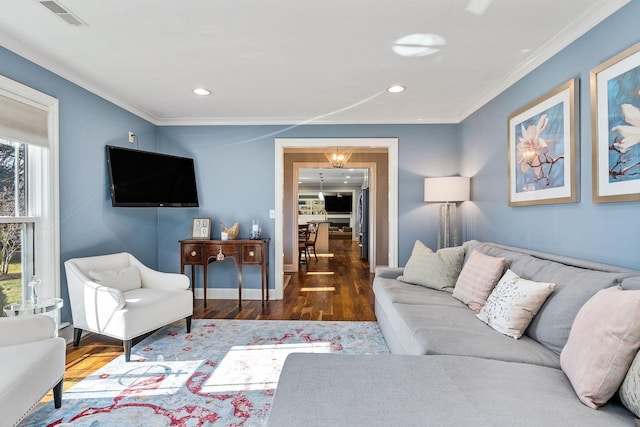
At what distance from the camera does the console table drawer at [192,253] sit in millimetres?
3969

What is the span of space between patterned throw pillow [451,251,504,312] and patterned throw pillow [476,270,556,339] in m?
0.22

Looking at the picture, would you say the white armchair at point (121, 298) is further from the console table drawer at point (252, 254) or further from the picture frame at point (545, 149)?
the picture frame at point (545, 149)

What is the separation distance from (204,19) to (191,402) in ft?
7.71

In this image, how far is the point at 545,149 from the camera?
241 centimetres

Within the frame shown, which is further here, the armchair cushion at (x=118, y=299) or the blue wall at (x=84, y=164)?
the blue wall at (x=84, y=164)

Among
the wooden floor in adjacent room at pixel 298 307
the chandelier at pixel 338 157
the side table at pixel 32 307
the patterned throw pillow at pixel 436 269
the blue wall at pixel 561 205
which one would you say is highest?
the chandelier at pixel 338 157

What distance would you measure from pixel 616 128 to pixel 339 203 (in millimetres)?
12781

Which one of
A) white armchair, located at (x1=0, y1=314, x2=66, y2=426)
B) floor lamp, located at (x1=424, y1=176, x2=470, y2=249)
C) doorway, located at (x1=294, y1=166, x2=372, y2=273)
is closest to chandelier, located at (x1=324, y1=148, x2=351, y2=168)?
floor lamp, located at (x1=424, y1=176, x2=470, y2=249)

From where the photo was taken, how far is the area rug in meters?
1.84

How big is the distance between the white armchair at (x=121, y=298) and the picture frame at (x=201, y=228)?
3.31ft

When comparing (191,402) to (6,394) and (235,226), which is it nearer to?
(6,394)

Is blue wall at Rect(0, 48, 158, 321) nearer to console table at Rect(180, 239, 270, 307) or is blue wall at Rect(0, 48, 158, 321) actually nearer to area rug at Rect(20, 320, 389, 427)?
console table at Rect(180, 239, 270, 307)

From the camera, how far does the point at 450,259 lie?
298 cm

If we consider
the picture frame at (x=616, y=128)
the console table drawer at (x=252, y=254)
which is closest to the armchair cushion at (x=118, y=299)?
the console table drawer at (x=252, y=254)
